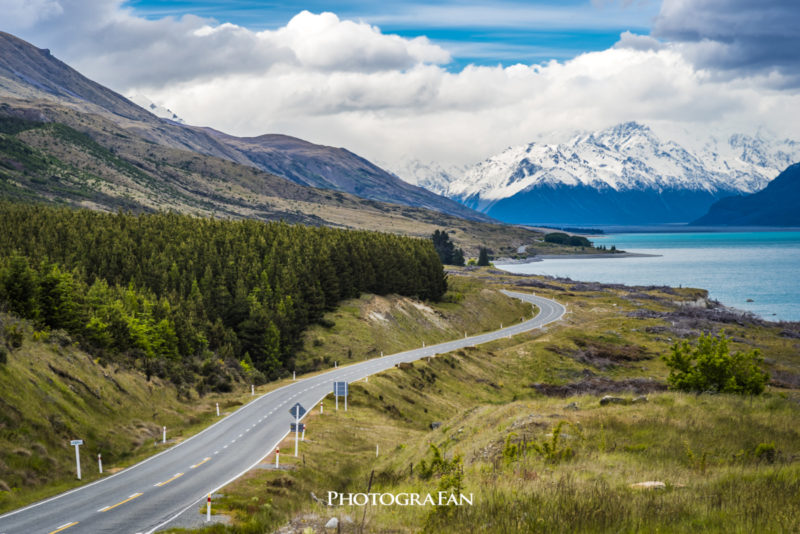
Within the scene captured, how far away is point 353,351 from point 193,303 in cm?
2346

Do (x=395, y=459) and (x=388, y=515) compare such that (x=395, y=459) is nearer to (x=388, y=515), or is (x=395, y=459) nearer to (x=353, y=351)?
(x=388, y=515)

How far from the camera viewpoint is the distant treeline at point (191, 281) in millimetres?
44219

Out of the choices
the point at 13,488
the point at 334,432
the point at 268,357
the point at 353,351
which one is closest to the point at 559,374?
the point at 353,351

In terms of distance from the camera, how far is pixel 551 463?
1902cm

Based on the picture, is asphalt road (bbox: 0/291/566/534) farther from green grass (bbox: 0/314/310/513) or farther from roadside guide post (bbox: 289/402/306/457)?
green grass (bbox: 0/314/310/513)

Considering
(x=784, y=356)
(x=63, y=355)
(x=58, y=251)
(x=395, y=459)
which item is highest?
(x=58, y=251)

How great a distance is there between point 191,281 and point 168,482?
4853cm

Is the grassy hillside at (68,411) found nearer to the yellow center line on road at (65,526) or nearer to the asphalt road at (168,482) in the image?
the asphalt road at (168,482)

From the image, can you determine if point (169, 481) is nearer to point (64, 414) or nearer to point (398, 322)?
point (64, 414)

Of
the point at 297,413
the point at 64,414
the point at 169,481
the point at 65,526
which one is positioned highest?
the point at 64,414

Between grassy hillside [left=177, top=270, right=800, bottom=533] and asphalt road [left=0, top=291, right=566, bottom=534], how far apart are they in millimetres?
1888

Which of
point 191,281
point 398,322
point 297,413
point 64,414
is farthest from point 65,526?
point 398,322

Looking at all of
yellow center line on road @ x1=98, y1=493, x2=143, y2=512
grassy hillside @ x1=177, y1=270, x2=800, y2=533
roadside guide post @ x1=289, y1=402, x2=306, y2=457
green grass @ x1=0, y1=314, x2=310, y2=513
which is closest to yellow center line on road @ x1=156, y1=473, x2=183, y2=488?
yellow center line on road @ x1=98, y1=493, x2=143, y2=512

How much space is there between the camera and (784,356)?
76.5 metres
